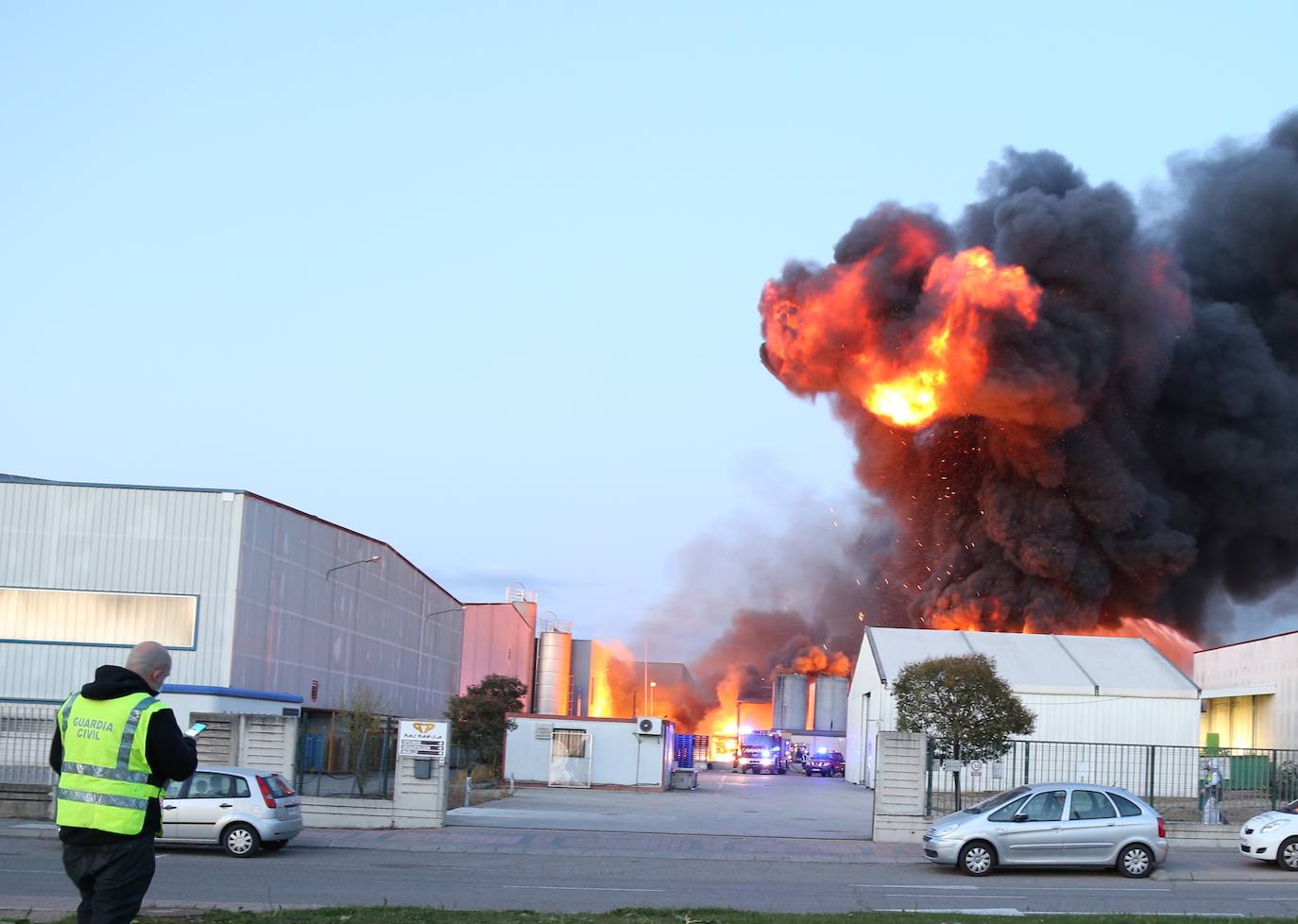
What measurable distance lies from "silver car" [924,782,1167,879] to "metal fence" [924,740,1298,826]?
500 centimetres

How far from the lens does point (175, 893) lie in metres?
14.7

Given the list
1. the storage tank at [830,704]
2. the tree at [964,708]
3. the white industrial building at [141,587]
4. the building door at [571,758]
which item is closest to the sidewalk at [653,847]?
the tree at [964,708]

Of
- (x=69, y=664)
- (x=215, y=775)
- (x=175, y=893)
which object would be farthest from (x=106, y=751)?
(x=69, y=664)

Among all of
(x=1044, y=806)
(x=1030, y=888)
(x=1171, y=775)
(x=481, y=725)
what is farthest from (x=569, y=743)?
(x=1030, y=888)

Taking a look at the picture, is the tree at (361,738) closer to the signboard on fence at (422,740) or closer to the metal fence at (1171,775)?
the signboard on fence at (422,740)

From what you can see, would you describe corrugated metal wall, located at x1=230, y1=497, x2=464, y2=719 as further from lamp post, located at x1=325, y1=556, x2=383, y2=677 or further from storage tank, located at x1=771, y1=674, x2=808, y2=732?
storage tank, located at x1=771, y1=674, x2=808, y2=732

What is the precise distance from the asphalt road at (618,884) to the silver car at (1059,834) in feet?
0.94

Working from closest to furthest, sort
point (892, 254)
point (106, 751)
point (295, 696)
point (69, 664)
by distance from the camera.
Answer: point (106, 751) → point (69, 664) → point (295, 696) → point (892, 254)

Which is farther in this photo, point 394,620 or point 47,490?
point 394,620

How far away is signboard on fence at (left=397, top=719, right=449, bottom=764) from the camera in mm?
24938

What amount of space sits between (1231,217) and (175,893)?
48.3 meters

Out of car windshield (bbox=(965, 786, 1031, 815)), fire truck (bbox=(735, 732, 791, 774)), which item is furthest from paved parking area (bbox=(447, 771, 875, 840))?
fire truck (bbox=(735, 732, 791, 774))

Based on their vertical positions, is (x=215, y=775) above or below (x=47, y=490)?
below

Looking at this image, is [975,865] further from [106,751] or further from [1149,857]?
[106,751]
